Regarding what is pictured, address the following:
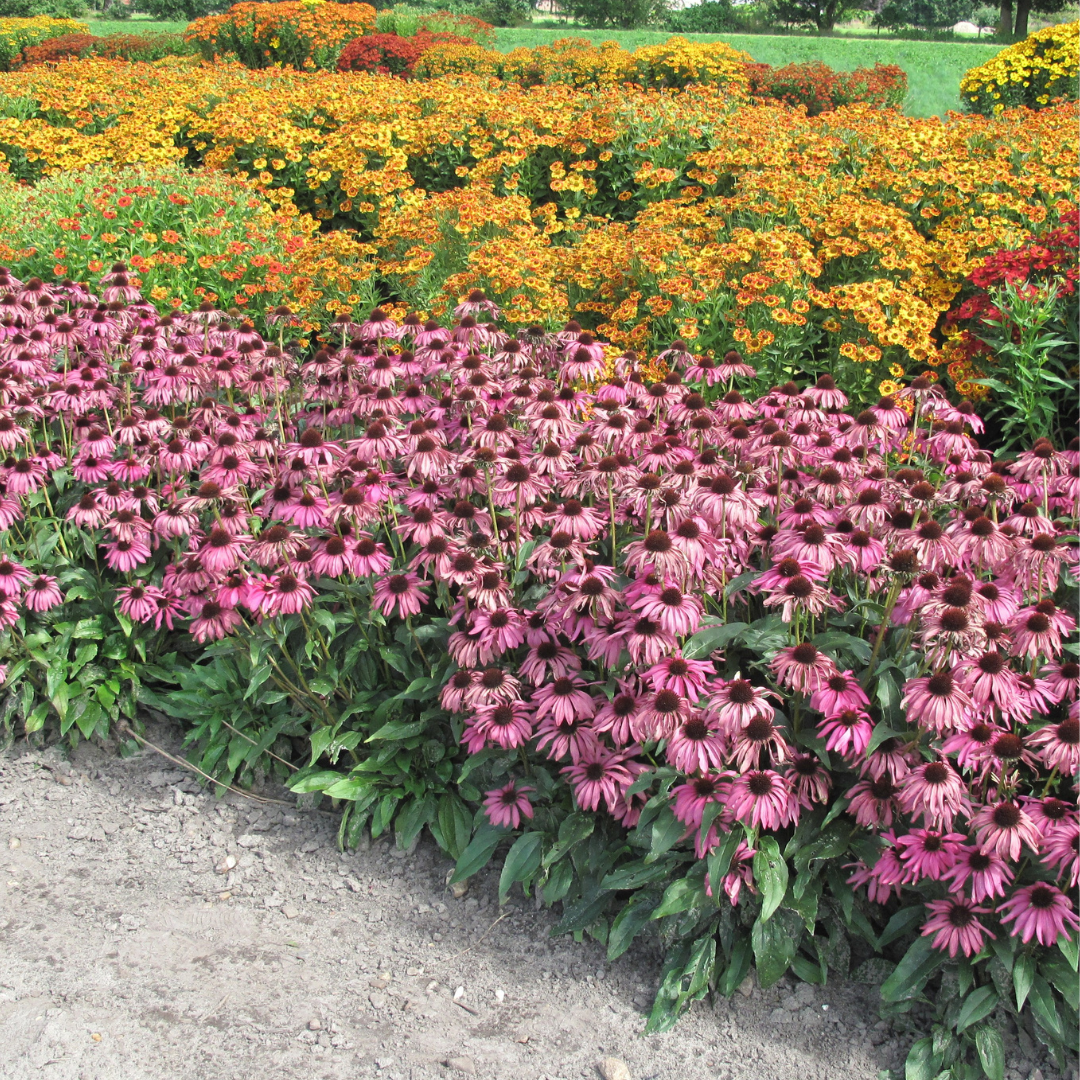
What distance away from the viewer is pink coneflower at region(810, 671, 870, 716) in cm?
259

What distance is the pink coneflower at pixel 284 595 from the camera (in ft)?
10.0

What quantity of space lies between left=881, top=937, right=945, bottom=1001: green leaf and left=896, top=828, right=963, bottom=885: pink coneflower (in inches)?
7.8

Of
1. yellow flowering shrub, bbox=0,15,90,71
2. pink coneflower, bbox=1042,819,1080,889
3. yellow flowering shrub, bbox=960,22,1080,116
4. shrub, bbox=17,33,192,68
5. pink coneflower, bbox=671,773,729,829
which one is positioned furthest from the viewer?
yellow flowering shrub, bbox=0,15,90,71

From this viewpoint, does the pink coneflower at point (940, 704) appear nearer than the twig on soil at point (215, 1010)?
Yes

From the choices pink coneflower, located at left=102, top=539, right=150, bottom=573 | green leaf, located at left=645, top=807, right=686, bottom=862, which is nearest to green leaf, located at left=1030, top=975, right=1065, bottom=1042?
green leaf, located at left=645, top=807, right=686, bottom=862

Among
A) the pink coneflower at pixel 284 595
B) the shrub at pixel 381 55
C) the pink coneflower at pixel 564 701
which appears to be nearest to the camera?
the pink coneflower at pixel 564 701

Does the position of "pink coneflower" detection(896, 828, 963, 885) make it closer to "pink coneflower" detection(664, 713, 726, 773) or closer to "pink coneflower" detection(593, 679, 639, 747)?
"pink coneflower" detection(664, 713, 726, 773)

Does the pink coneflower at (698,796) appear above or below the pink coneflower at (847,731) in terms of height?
below

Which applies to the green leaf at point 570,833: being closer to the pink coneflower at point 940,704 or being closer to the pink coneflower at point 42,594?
the pink coneflower at point 940,704

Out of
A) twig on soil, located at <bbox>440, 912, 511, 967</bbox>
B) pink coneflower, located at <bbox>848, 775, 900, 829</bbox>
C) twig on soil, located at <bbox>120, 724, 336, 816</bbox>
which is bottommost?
twig on soil, located at <bbox>440, 912, 511, 967</bbox>

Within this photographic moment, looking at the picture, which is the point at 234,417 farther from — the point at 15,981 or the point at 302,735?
the point at 15,981

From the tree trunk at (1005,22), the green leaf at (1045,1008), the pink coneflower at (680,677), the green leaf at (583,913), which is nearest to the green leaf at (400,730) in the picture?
the green leaf at (583,913)

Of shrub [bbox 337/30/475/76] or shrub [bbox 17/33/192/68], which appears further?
shrub [bbox 17/33/192/68]

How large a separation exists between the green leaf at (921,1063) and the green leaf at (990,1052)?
109mm
